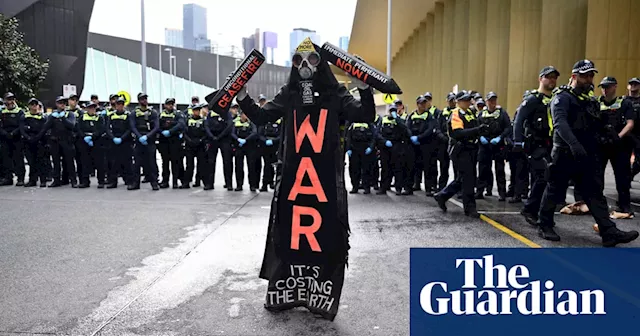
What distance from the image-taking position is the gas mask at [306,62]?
4281mm

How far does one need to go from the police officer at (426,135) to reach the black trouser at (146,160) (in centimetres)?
574

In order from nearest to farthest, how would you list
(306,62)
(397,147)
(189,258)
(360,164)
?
(306,62) < (189,258) < (397,147) < (360,164)

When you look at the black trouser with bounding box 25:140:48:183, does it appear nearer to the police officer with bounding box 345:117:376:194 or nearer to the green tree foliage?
the police officer with bounding box 345:117:376:194

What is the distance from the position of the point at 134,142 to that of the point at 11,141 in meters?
3.02

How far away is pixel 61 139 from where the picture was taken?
1328cm

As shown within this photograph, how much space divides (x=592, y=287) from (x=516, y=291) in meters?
0.55

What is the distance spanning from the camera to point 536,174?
8.04 m

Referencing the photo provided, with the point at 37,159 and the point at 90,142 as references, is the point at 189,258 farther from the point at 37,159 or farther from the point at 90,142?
the point at 37,159

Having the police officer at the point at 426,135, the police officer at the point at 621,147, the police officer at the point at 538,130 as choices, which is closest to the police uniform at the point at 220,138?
the police officer at the point at 426,135

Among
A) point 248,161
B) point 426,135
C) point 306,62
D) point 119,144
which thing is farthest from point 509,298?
point 119,144

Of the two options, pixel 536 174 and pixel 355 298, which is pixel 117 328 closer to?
pixel 355 298

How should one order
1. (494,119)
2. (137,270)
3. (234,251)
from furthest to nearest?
(494,119) < (234,251) < (137,270)

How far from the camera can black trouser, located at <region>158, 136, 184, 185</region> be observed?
43.2 feet

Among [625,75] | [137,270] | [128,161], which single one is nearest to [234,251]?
[137,270]
